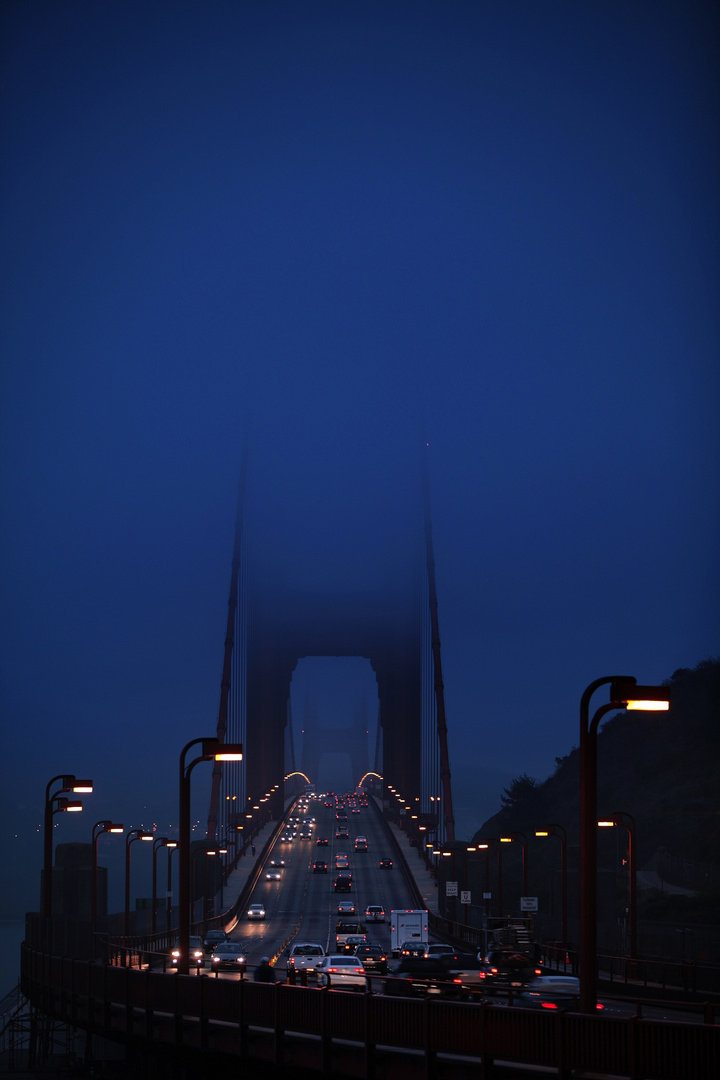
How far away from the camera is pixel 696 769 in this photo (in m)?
106

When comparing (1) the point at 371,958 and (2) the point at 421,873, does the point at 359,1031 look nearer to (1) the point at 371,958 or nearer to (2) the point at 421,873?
(1) the point at 371,958

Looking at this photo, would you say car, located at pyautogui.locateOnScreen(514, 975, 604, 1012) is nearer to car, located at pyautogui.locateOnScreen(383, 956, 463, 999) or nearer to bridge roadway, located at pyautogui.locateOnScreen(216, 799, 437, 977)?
car, located at pyautogui.locateOnScreen(383, 956, 463, 999)

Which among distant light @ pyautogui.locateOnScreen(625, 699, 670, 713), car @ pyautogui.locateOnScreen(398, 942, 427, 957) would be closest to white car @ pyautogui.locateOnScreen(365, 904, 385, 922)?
car @ pyautogui.locateOnScreen(398, 942, 427, 957)

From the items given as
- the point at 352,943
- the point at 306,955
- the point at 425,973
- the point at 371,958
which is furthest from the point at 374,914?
the point at 425,973

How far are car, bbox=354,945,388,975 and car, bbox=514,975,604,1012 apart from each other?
22.5 feet

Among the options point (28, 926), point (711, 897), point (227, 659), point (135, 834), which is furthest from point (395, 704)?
point (28, 926)

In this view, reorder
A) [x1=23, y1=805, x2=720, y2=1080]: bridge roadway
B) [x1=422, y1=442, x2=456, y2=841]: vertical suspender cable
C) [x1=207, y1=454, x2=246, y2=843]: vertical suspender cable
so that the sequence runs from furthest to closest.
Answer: [x1=422, y1=442, x2=456, y2=841]: vertical suspender cable → [x1=207, y1=454, x2=246, y2=843]: vertical suspender cable → [x1=23, y1=805, x2=720, y2=1080]: bridge roadway

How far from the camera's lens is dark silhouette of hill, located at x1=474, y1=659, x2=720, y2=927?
249 ft

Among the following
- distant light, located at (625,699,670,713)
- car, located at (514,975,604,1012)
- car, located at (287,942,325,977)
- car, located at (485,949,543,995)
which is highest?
distant light, located at (625,699,670,713)

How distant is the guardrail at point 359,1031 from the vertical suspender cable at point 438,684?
79238mm

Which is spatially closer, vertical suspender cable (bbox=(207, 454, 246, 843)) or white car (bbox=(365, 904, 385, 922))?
white car (bbox=(365, 904, 385, 922))

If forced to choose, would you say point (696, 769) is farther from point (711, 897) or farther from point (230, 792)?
point (230, 792)

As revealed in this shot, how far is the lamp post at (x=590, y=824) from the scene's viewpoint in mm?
16438

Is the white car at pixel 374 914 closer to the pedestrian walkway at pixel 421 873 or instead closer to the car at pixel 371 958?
the pedestrian walkway at pixel 421 873
